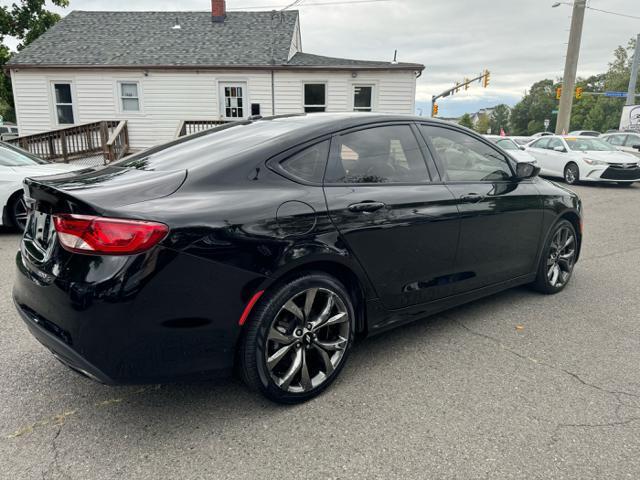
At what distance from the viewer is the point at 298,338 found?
2.60 meters

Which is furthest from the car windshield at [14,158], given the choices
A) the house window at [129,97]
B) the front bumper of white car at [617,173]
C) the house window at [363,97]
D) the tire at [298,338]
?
the front bumper of white car at [617,173]

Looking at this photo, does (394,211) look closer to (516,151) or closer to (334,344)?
(334,344)

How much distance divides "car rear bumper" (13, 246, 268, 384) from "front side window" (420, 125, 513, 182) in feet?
6.07

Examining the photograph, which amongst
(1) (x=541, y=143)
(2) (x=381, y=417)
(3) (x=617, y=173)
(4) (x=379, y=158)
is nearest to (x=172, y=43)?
(1) (x=541, y=143)

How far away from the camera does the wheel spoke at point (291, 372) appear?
8.43 ft

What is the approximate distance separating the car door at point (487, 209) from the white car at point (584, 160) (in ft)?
34.7

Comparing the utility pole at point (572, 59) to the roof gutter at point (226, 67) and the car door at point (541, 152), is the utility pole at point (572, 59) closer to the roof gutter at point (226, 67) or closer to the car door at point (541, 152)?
the car door at point (541, 152)

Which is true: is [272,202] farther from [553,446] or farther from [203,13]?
[203,13]

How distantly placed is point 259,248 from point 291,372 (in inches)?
28.6

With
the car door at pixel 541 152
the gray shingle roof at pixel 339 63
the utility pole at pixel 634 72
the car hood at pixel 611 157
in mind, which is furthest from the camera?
the utility pole at pixel 634 72

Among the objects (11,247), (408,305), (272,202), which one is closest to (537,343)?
(408,305)

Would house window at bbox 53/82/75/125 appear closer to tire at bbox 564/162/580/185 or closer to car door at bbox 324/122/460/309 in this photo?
tire at bbox 564/162/580/185

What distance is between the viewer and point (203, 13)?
63.7 ft

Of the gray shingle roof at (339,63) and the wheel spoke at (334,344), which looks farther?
the gray shingle roof at (339,63)
